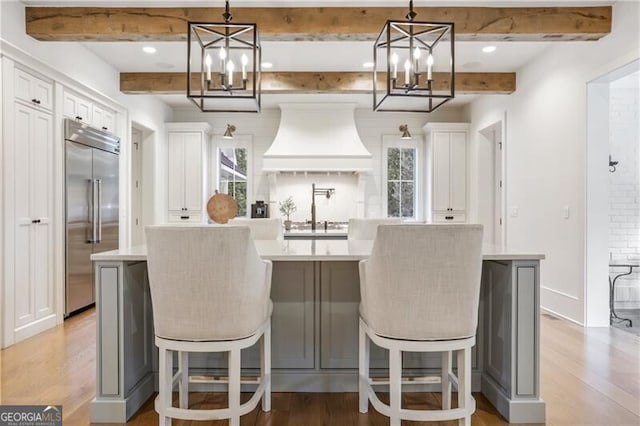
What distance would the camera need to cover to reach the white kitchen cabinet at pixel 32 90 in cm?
330

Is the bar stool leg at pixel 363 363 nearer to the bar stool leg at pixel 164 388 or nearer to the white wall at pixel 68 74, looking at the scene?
the bar stool leg at pixel 164 388

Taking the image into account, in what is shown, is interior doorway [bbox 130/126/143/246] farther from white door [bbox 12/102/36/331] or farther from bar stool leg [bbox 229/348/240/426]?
bar stool leg [bbox 229/348/240/426]

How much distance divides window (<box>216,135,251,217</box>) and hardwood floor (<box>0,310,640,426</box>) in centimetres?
385

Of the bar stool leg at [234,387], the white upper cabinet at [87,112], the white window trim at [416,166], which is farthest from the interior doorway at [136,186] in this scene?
the bar stool leg at [234,387]

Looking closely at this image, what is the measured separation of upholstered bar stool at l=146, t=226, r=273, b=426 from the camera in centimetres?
166

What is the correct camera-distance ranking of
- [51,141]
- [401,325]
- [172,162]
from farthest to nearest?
[172,162] → [51,141] → [401,325]

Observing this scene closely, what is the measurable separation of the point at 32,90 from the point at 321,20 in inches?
97.8

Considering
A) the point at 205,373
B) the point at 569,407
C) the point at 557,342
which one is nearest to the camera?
the point at 569,407

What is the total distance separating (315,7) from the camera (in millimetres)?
3371

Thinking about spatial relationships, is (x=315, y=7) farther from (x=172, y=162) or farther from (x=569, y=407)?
(x=172, y=162)

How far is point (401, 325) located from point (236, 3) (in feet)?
9.47

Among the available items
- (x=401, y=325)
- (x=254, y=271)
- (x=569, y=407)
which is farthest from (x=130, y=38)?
(x=569, y=407)

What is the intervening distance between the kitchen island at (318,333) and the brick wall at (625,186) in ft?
10.3

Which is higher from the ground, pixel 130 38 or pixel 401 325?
pixel 130 38
